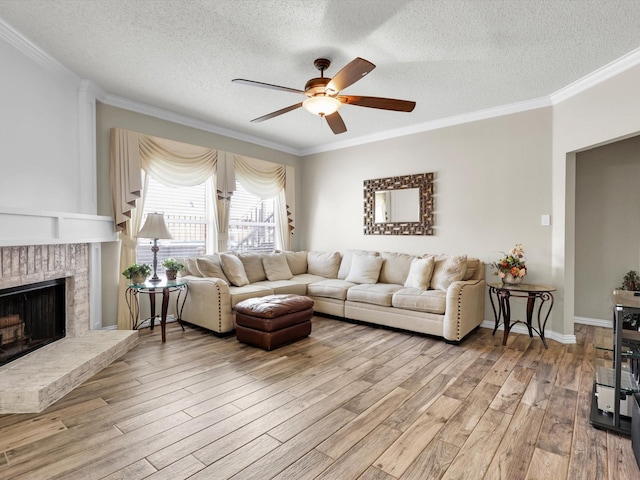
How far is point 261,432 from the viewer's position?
80.1 inches

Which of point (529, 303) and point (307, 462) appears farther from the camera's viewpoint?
point (529, 303)

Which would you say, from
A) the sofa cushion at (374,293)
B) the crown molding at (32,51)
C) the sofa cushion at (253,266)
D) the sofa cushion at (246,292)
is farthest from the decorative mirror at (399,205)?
the crown molding at (32,51)

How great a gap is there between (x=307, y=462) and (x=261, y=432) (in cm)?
39

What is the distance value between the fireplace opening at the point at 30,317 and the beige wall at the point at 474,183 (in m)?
3.92

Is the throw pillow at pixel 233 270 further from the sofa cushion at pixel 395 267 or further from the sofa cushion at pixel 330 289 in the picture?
the sofa cushion at pixel 395 267

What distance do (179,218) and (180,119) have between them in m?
1.34

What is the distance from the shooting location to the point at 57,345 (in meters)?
3.04

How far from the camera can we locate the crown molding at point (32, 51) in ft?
8.50

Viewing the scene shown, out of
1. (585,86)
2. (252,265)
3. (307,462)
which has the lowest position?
(307,462)

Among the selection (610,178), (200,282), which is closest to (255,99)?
(200,282)

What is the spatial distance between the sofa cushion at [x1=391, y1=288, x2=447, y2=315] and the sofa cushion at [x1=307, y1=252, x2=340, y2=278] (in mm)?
1502

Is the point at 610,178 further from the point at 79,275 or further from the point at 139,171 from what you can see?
the point at 79,275

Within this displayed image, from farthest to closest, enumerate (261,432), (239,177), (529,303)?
(239,177), (529,303), (261,432)

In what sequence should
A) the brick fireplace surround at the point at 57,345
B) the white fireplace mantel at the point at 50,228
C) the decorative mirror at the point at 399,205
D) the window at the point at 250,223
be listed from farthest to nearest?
1. the window at the point at 250,223
2. the decorative mirror at the point at 399,205
3. the white fireplace mantel at the point at 50,228
4. the brick fireplace surround at the point at 57,345
